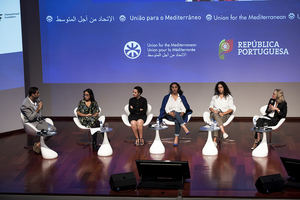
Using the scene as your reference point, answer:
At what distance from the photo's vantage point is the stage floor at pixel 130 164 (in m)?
6.05

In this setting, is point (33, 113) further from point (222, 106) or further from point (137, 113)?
point (222, 106)

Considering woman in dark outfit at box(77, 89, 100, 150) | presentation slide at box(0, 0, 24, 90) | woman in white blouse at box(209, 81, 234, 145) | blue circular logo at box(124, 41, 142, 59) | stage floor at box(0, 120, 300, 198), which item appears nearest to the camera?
stage floor at box(0, 120, 300, 198)

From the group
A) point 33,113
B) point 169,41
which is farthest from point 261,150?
point 33,113

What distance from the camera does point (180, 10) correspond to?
984cm

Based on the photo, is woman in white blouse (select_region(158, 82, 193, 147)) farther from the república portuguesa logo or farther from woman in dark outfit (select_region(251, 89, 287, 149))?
the república portuguesa logo

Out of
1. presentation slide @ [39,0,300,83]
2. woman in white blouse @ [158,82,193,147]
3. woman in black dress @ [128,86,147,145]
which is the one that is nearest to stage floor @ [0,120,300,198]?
woman in black dress @ [128,86,147,145]

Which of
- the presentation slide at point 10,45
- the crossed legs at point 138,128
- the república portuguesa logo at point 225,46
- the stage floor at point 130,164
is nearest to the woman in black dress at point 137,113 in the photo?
the crossed legs at point 138,128

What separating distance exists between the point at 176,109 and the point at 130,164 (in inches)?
66.6

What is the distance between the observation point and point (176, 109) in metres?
8.52

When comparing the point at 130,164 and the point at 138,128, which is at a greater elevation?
the point at 138,128

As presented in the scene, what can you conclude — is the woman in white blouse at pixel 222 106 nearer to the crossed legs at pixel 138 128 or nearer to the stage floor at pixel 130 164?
the stage floor at pixel 130 164

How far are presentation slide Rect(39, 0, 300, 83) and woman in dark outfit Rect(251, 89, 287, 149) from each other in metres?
1.91

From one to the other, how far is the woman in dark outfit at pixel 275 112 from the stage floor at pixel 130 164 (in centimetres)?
42

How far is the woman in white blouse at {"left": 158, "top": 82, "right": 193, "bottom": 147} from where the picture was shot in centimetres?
839
